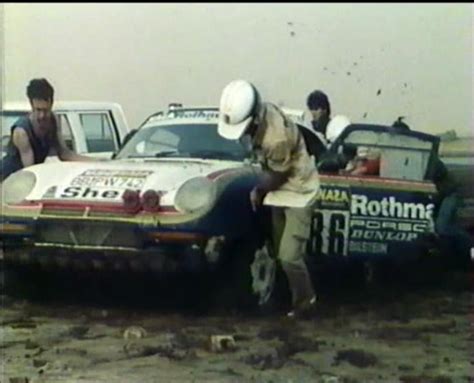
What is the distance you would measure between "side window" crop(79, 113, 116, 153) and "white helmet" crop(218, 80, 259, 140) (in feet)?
2.62

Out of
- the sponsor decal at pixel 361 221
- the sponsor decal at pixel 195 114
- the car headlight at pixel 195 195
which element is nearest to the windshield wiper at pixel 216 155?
the car headlight at pixel 195 195

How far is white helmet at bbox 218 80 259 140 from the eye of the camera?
5949 millimetres

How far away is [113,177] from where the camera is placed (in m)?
6.61

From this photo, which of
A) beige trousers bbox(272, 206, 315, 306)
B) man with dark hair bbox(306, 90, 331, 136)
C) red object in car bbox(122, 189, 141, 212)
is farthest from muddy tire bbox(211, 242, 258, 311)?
man with dark hair bbox(306, 90, 331, 136)

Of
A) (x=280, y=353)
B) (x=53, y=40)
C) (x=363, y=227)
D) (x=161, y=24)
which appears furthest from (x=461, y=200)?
(x=53, y=40)

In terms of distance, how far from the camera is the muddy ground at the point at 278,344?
5.97 meters

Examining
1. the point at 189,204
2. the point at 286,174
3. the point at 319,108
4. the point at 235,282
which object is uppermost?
the point at 319,108

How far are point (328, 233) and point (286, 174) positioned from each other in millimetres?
344

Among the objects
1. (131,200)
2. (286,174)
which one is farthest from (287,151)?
(131,200)

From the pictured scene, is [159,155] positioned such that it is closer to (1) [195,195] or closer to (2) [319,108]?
(1) [195,195]

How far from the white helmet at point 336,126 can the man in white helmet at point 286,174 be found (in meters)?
0.14

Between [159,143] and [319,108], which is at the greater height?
[319,108]

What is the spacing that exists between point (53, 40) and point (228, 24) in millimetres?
826

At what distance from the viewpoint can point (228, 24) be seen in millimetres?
5875
